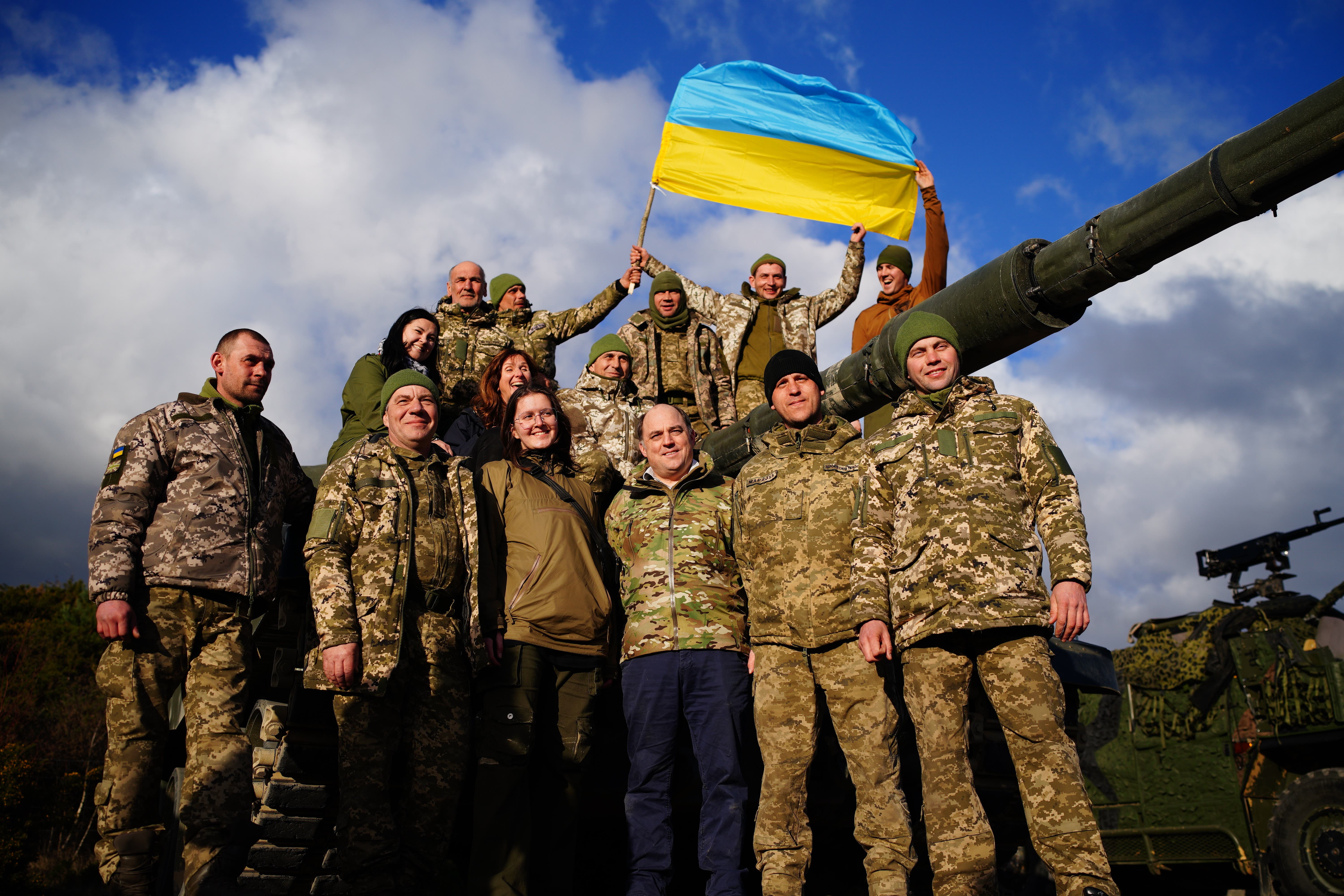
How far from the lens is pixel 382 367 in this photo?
571cm

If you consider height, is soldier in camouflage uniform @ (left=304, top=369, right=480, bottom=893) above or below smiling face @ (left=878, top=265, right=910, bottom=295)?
below

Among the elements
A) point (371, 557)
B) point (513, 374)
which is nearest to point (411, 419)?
point (371, 557)

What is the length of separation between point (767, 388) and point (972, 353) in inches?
37.5

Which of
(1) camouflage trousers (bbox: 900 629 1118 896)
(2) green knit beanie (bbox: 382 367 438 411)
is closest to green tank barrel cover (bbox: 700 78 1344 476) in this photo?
(1) camouflage trousers (bbox: 900 629 1118 896)

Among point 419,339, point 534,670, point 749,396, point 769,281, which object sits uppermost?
point 769,281

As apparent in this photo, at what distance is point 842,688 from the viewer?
13.1ft

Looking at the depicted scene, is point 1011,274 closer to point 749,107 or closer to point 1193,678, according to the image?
point 749,107

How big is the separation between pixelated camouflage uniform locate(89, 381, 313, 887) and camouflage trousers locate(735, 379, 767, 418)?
4194 millimetres

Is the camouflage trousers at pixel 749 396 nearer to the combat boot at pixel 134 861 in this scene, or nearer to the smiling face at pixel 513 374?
the smiling face at pixel 513 374

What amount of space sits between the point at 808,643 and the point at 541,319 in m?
4.25

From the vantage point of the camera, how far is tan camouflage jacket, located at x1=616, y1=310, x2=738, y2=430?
303 inches

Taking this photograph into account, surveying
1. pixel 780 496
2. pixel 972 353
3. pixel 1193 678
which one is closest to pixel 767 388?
pixel 780 496

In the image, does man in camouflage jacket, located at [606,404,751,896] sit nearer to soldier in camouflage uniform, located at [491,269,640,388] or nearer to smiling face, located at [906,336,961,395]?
smiling face, located at [906,336,961,395]

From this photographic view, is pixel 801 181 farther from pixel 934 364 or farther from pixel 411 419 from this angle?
pixel 411 419
